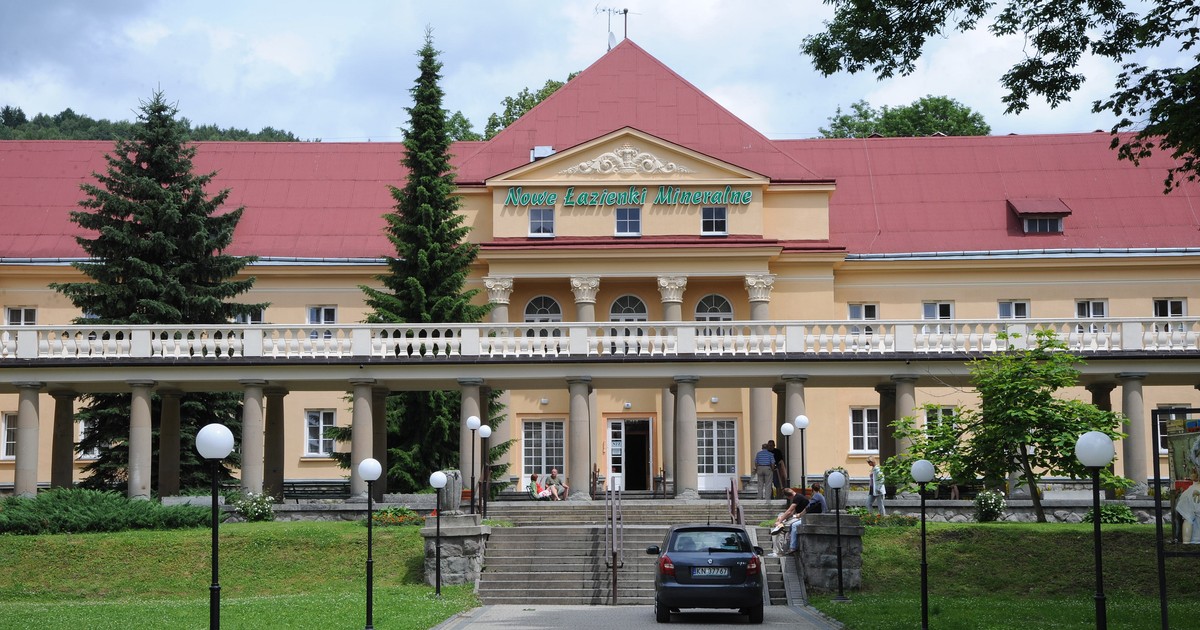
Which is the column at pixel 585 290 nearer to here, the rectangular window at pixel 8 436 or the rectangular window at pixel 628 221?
the rectangular window at pixel 628 221

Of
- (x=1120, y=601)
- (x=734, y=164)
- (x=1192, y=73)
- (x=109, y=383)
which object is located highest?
(x=734, y=164)

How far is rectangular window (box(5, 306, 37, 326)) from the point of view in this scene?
5456 cm

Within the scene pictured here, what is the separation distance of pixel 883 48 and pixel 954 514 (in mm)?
15266

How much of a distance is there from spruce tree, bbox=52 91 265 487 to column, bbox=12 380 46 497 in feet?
16.9

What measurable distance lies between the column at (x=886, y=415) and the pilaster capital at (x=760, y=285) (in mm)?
10855

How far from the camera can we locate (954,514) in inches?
1389

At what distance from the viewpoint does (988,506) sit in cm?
3428

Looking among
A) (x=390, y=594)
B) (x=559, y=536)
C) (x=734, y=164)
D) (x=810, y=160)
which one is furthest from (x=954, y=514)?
(x=810, y=160)

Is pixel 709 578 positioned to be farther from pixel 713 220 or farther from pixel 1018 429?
pixel 713 220

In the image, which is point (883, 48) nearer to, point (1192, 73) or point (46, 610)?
point (1192, 73)

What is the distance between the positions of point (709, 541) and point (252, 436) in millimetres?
18847

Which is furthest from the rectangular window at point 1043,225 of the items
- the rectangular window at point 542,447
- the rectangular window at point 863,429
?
the rectangular window at point 542,447

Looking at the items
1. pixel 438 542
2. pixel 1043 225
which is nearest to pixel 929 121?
pixel 1043 225

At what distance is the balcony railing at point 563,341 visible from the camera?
1518 inches
